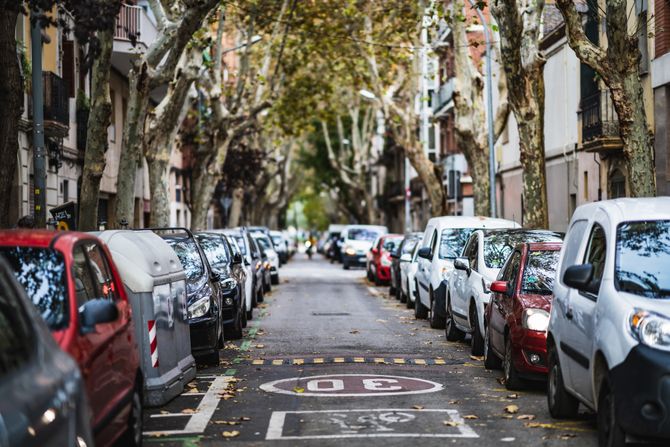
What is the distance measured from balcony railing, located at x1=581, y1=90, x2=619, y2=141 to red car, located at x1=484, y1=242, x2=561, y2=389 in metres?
16.5

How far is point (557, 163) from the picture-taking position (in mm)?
37406

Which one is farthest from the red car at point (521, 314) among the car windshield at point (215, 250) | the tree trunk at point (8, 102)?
the car windshield at point (215, 250)

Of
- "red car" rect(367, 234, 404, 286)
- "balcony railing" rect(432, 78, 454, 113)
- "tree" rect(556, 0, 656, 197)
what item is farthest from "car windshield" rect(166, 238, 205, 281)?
"balcony railing" rect(432, 78, 454, 113)

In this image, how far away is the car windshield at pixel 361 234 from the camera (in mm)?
52469

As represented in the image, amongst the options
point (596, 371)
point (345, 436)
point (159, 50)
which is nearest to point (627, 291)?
point (596, 371)

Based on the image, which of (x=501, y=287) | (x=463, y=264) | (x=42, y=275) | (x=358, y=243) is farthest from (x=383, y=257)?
(x=42, y=275)

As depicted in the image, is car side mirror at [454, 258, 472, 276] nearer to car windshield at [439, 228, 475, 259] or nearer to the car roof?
car windshield at [439, 228, 475, 259]

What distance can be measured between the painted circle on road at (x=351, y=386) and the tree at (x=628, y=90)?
204 inches

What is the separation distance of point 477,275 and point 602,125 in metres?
14.7

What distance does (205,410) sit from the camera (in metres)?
11.2

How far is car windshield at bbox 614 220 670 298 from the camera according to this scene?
28.8 ft

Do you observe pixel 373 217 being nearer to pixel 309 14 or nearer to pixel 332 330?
pixel 309 14

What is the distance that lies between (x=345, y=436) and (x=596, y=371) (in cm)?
210

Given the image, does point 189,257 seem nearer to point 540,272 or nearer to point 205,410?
point 540,272
